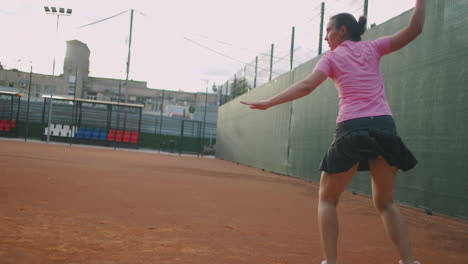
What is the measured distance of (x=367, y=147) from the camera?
195 centimetres

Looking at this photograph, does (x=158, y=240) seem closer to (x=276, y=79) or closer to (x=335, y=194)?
(x=335, y=194)

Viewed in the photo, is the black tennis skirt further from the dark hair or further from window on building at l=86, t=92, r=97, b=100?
window on building at l=86, t=92, r=97, b=100

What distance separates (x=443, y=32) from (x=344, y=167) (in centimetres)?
465

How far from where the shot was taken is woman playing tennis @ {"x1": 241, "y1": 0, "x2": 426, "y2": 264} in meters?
1.97

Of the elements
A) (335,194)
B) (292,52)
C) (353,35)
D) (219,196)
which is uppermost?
(292,52)

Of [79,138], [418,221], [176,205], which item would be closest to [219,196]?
[176,205]

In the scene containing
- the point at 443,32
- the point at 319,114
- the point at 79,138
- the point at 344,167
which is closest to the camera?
the point at 344,167

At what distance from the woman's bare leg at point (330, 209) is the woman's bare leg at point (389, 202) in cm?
12

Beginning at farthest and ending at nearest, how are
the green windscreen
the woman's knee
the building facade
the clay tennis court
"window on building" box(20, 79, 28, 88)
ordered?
"window on building" box(20, 79, 28, 88) → the building facade → the green windscreen → the clay tennis court → the woman's knee

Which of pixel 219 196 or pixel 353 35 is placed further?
pixel 219 196

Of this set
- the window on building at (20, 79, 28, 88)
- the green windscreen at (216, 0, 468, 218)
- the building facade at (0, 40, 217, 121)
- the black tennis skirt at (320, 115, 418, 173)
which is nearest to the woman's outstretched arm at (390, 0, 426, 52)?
the black tennis skirt at (320, 115, 418, 173)

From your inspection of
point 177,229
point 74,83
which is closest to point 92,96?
point 74,83

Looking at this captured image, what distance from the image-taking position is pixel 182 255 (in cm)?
258

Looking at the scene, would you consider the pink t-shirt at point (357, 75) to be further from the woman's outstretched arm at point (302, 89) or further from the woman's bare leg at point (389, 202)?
the woman's bare leg at point (389, 202)
